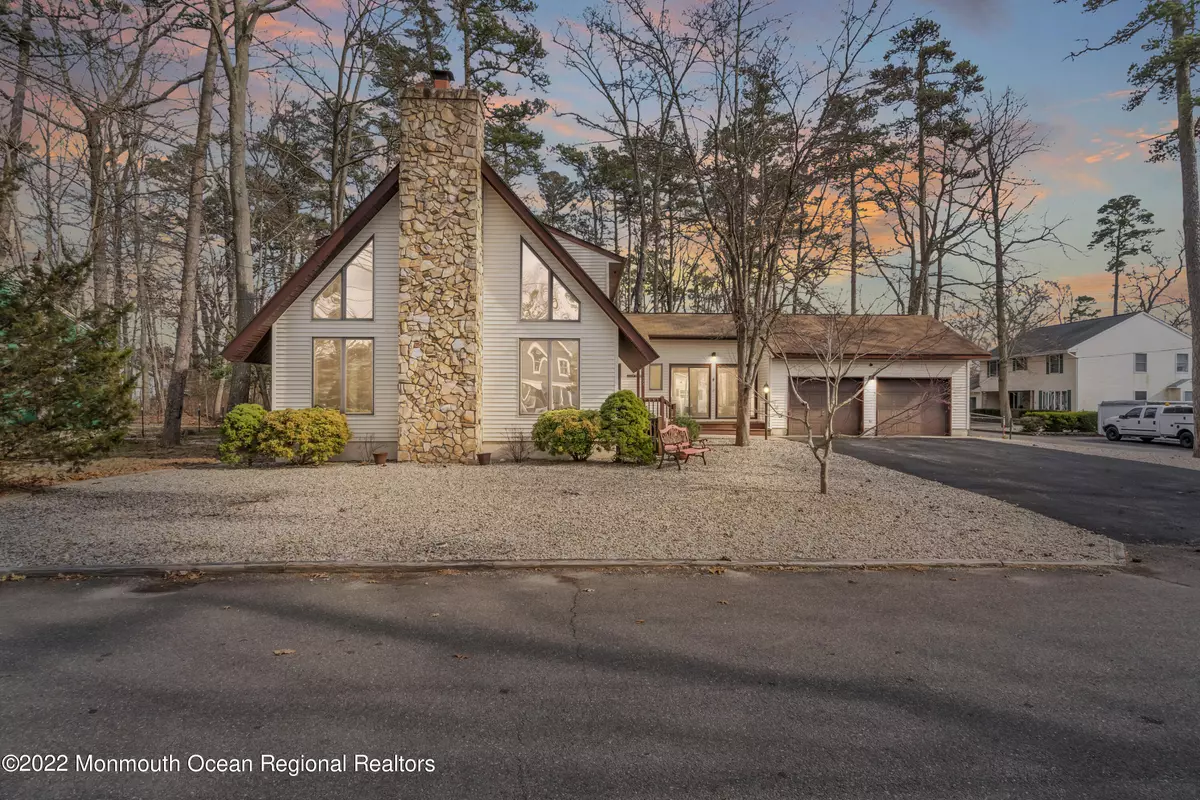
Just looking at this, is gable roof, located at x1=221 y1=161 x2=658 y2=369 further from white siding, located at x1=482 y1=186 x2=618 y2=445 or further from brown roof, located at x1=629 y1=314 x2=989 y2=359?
brown roof, located at x1=629 y1=314 x2=989 y2=359

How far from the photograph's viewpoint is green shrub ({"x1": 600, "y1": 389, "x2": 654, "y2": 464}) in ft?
42.7

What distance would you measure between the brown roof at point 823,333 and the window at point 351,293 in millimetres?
11351

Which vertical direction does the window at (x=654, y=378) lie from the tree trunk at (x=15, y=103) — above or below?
below

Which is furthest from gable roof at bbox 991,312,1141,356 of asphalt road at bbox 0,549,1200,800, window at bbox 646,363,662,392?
asphalt road at bbox 0,549,1200,800

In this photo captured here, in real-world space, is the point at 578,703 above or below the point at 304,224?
below

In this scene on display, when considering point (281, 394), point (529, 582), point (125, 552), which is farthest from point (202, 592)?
point (281, 394)

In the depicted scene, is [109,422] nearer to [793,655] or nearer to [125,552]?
[125,552]

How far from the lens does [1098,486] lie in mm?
11789

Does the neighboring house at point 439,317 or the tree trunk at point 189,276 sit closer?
the neighboring house at point 439,317

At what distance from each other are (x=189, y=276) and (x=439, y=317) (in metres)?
8.99

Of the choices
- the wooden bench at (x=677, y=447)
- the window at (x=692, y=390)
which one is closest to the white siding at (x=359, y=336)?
the wooden bench at (x=677, y=447)

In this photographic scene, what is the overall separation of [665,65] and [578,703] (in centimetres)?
1775

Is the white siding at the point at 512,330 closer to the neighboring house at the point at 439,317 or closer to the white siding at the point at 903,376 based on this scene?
the neighboring house at the point at 439,317

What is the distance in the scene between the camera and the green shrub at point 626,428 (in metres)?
13.0
